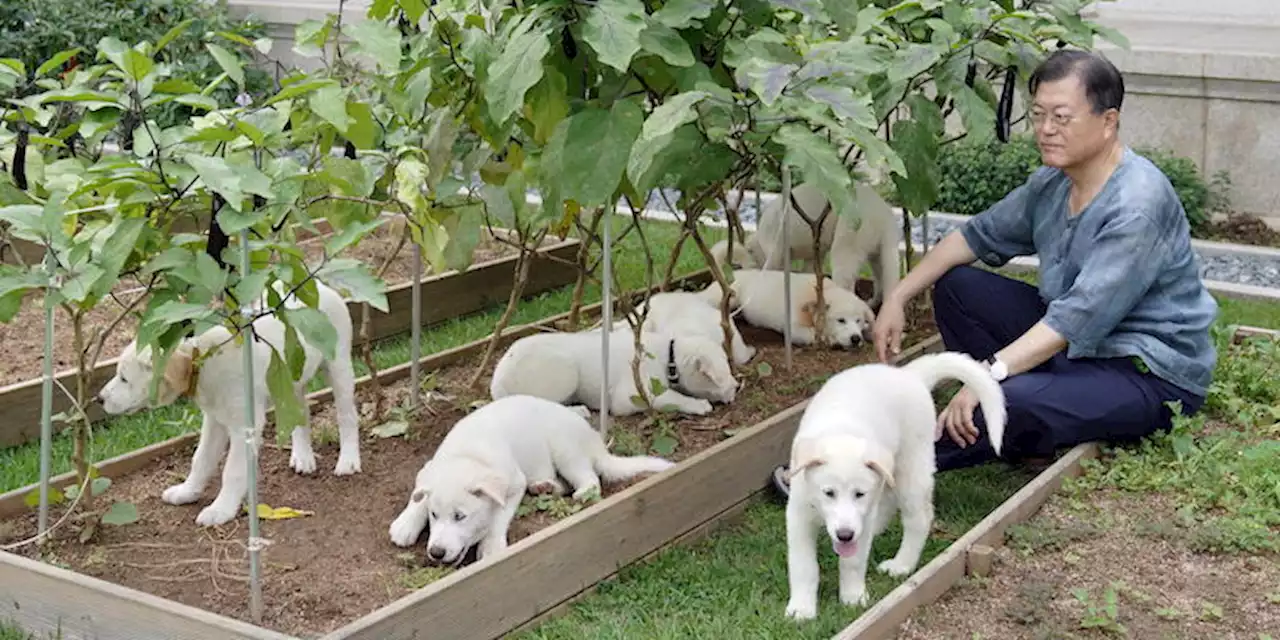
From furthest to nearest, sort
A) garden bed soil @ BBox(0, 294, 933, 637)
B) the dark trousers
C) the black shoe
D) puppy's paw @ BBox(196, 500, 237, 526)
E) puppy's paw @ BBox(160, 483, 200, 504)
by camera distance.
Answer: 1. the black shoe
2. the dark trousers
3. puppy's paw @ BBox(160, 483, 200, 504)
4. puppy's paw @ BBox(196, 500, 237, 526)
5. garden bed soil @ BBox(0, 294, 933, 637)

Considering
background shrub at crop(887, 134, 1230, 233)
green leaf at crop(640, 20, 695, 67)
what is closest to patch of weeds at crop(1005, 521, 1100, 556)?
green leaf at crop(640, 20, 695, 67)

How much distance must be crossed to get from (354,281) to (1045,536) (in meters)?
2.10

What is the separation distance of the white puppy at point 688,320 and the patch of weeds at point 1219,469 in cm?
159

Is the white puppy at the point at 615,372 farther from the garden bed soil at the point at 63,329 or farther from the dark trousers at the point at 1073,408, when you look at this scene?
the dark trousers at the point at 1073,408

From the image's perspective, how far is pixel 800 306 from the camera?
670 cm

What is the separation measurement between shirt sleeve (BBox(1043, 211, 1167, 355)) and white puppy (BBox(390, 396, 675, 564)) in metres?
1.33

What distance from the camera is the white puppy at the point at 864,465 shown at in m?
4.09

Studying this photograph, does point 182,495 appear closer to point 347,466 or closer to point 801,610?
point 347,466

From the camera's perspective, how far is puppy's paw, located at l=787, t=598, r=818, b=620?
4309 mm

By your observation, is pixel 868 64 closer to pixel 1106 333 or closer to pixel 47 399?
pixel 1106 333

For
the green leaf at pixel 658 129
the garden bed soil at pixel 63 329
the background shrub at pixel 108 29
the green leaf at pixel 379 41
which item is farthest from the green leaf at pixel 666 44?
the background shrub at pixel 108 29

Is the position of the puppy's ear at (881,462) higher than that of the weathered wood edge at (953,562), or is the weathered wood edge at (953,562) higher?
the puppy's ear at (881,462)

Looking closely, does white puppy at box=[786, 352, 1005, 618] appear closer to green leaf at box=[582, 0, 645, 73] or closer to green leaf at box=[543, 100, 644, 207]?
green leaf at box=[543, 100, 644, 207]

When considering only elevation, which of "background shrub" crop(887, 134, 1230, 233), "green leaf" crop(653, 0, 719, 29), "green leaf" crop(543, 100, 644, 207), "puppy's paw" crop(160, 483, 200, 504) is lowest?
"background shrub" crop(887, 134, 1230, 233)
